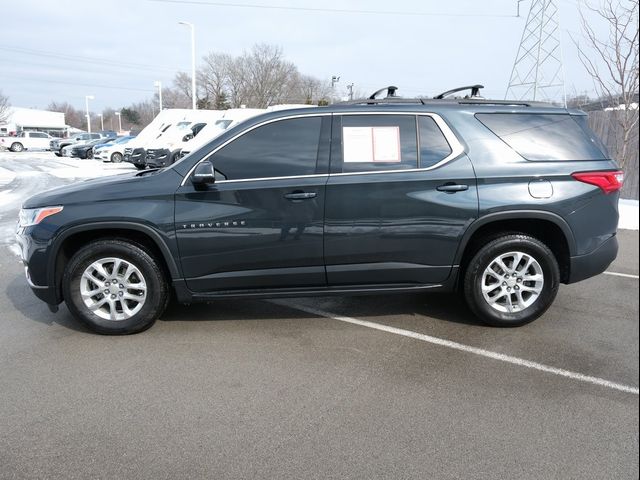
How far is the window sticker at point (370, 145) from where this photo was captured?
3943 mm

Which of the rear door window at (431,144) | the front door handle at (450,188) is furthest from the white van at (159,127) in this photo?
the front door handle at (450,188)

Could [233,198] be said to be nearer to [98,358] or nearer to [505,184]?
[98,358]

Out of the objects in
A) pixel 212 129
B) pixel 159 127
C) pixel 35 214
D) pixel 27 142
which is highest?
pixel 27 142

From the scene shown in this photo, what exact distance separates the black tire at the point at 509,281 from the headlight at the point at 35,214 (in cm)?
341

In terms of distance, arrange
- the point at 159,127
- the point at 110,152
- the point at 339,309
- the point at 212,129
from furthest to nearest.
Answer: the point at 159,127
the point at 110,152
the point at 212,129
the point at 339,309

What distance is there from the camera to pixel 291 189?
383 centimetres

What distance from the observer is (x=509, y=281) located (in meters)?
4.13

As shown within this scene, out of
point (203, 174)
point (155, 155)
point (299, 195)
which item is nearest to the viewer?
point (203, 174)

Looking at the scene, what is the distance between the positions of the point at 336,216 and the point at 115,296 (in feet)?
6.26

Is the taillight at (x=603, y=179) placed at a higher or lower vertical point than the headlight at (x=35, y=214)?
higher

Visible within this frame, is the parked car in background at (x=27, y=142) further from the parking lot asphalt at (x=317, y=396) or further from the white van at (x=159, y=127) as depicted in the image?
the parking lot asphalt at (x=317, y=396)

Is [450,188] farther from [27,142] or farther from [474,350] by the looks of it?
[27,142]

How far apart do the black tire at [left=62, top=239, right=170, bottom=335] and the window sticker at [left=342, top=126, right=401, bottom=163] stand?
1.81 meters

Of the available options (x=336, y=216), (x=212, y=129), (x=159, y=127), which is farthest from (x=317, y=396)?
(x=159, y=127)
